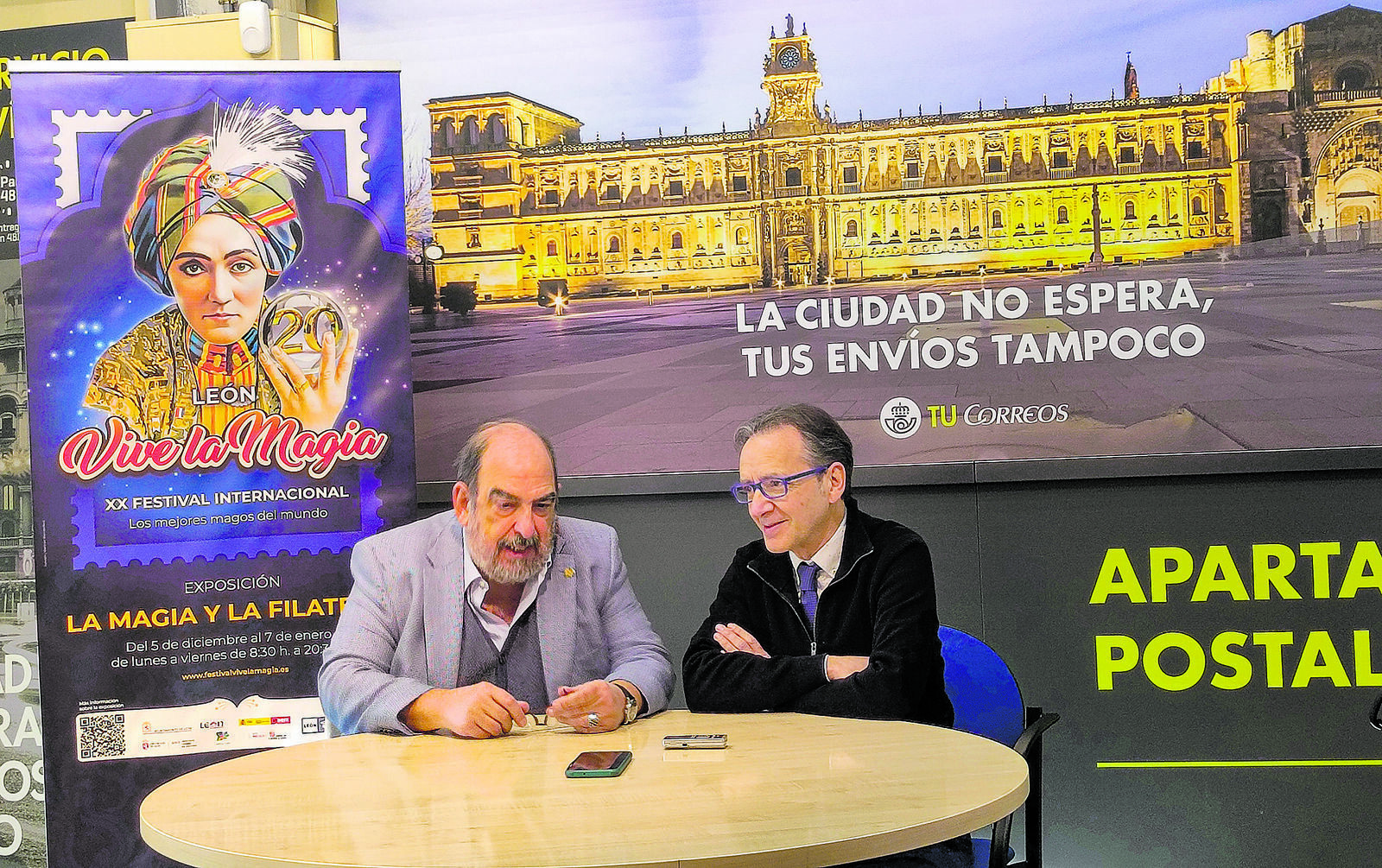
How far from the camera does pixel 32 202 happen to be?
3.59 m

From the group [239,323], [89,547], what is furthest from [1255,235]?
[89,547]

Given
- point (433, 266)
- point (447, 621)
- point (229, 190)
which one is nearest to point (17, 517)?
point (229, 190)

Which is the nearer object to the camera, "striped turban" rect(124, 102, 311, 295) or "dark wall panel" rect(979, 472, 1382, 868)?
"striped turban" rect(124, 102, 311, 295)

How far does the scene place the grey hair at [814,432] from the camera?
3.17 metres

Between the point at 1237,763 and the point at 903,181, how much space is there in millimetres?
2131

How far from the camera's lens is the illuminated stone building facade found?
13.2 feet

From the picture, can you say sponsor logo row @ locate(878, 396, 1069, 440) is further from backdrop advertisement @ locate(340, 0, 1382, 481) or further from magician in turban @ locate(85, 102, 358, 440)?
magician in turban @ locate(85, 102, 358, 440)

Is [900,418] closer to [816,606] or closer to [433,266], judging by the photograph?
[816,606]

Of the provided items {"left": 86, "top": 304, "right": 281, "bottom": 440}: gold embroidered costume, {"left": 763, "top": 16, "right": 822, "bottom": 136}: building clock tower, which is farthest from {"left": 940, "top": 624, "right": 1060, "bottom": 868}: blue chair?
{"left": 86, "top": 304, "right": 281, "bottom": 440}: gold embroidered costume

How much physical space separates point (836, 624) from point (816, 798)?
94cm

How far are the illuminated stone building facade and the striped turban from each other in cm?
75

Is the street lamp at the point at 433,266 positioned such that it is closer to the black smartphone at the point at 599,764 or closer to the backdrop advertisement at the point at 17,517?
the backdrop advertisement at the point at 17,517

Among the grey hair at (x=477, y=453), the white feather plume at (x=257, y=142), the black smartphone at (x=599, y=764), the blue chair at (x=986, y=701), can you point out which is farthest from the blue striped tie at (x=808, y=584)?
the white feather plume at (x=257, y=142)

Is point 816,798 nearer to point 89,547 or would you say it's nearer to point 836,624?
point 836,624
